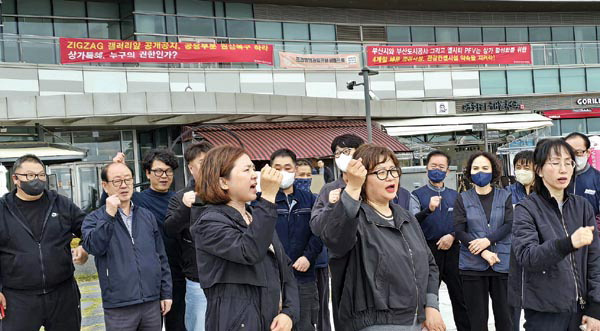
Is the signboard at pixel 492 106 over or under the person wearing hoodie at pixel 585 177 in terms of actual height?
over

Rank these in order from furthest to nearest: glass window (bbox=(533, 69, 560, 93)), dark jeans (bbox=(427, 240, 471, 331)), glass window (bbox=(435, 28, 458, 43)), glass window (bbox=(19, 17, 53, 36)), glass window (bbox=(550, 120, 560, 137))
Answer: glass window (bbox=(435, 28, 458, 43)), glass window (bbox=(550, 120, 560, 137)), glass window (bbox=(533, 69, 560, 93)), glass window (bbox=(19, 17, 53, 36)), dark jeans (bbox=(427, 240, 471, 331))

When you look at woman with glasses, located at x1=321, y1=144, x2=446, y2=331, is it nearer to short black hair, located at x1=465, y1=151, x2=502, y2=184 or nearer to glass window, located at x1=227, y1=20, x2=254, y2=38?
short black hair, located at x1=465, y1=151, x2=502, y2=184

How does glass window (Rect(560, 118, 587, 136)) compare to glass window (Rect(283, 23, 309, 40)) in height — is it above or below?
below

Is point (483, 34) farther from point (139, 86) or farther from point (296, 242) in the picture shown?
point (296, 242)

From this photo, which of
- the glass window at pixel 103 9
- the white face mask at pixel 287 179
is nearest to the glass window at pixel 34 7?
the glass window at pixel 103 9

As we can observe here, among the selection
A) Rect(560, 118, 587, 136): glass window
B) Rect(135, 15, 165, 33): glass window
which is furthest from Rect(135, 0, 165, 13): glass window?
Rect(560, 118, 587, 136): glass window

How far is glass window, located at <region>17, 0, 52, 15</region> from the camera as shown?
76.7ft

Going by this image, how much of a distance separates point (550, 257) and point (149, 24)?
22748 millimetres

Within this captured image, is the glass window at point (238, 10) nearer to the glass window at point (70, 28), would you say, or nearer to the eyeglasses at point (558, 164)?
the glass window at point (70, 28)

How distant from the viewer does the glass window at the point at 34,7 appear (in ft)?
76.7

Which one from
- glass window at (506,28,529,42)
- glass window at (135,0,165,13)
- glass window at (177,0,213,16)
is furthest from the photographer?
glass window at (506,28,529,42)

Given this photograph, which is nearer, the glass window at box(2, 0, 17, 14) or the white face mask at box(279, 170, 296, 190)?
the white face mask at box(279, 170, 296, 190)

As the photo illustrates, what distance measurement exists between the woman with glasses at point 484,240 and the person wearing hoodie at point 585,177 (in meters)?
0.80

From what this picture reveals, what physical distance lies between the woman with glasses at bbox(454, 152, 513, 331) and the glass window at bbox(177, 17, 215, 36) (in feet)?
67.8
